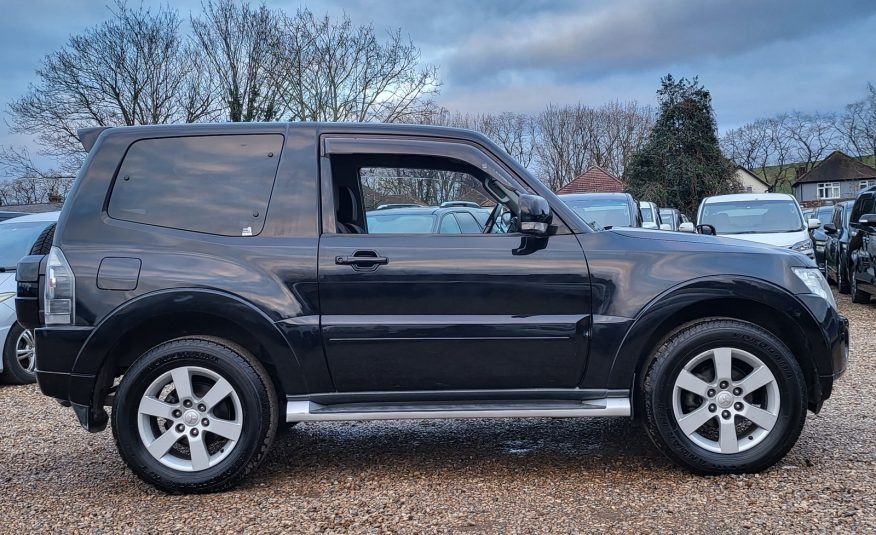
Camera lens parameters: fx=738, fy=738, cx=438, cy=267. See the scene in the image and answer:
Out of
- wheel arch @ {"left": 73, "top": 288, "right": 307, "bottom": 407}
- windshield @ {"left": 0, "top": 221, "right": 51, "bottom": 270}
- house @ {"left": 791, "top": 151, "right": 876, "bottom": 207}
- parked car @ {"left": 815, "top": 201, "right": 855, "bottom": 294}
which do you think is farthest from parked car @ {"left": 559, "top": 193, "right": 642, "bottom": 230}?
house @ {"left": 791, "top": 151, "right": 876, "bottom": 207}

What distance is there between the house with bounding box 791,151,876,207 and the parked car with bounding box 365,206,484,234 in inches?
2995

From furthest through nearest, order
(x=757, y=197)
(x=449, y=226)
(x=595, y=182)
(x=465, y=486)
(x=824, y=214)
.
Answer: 1. (x=595, y=182)
2. (x=824, y=214)
3. (x=757, y=197)
4. (x=449, y=226)
5. (x=465, y=486)

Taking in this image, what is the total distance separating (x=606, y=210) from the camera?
1042cm

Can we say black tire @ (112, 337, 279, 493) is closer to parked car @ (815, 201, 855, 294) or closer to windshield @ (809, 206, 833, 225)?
parked car @ (815, 201, 855, 294)

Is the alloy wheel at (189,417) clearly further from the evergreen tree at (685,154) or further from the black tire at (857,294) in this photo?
the evergreen tree at (685,154)

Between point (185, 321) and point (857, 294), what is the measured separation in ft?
35.8

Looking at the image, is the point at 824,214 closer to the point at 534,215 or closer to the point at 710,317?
the point at 710,317

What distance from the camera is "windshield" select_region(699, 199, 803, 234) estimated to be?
1140 cm

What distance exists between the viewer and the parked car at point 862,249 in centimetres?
1036

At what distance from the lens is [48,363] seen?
12.4ft

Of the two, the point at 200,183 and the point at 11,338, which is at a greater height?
the point at 200,183

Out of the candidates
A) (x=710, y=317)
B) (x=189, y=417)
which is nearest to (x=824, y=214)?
(x=710, y=317)

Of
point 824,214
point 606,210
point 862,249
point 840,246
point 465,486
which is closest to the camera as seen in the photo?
point 465,486

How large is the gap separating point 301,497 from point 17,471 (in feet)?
6.37
